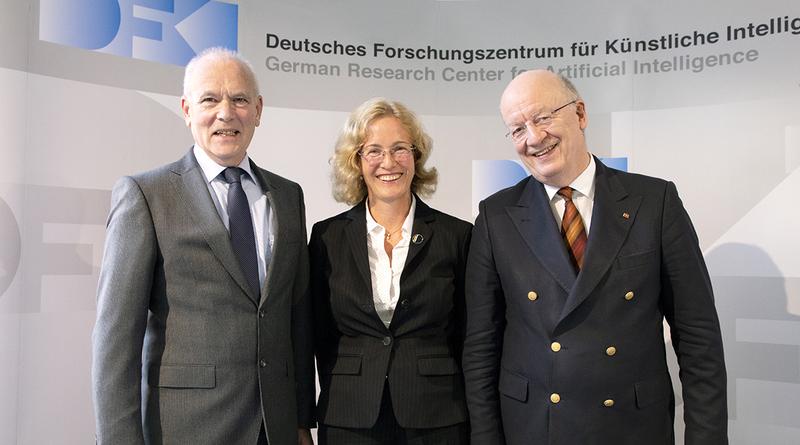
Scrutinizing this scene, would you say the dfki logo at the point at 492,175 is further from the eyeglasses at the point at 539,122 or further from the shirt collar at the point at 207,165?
the shirt collar at the point at 207,165

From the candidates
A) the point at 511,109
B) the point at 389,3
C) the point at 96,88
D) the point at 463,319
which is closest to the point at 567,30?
the point at 389,3

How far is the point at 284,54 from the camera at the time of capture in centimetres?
403

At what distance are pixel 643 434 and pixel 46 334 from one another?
2.63 meters

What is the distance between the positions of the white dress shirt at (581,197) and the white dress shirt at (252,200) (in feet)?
3.02

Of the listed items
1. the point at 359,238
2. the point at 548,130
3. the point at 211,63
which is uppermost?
the point at 211,63

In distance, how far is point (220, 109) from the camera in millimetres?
2182

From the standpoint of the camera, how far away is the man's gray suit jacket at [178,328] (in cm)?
194

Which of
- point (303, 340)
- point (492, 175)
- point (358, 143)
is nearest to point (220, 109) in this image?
point (358, 143)

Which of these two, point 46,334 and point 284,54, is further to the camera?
point 284,54

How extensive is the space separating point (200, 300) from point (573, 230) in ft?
3.81

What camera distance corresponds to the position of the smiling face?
254 cm

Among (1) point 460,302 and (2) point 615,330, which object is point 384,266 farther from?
(2) point 615,330

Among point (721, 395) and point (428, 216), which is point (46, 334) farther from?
point (721, 395)

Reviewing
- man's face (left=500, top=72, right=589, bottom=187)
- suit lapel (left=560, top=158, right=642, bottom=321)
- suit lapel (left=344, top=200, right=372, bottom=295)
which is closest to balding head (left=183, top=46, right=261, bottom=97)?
suit lapel (left=344, top=200, right=372, bottom=295)
